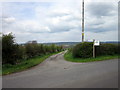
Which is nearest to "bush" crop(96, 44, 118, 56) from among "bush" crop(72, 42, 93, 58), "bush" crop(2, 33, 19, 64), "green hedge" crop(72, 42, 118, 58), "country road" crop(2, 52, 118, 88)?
"green hedge" crop(72, 42, 118, 58)

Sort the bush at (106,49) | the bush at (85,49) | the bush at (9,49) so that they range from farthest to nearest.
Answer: the bush at (106,49), the bush at (85,49), the bush at (9,49)

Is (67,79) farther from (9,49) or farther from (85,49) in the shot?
(85,49)

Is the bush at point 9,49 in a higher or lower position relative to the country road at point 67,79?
higher

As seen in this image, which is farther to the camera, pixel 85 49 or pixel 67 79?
pixel 85 49

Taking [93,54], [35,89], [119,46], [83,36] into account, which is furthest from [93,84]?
[119,46]

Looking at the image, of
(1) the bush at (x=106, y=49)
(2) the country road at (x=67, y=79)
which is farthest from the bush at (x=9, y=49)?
(1) the bush at (x=106, y=49)

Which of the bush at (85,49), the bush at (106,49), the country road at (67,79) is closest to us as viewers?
the country road at (67,79)

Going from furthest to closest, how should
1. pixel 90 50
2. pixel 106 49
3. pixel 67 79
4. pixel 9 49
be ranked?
pixel 106 49 → pixel 90 50 → pixel 9 49 → pixel 67 79

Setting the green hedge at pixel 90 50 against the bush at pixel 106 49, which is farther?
the bush at pixel 106 49

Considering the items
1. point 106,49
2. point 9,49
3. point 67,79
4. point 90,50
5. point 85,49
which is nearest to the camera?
point 67,79

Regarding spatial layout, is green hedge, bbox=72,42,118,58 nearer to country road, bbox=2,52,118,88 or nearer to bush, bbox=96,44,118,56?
bush, bbox=96,44,118,56

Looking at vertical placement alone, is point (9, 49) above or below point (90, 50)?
above

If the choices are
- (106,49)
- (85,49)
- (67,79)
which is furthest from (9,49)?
(106,49)

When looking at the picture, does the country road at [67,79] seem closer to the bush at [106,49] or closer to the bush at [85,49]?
the bush at [85,49]
